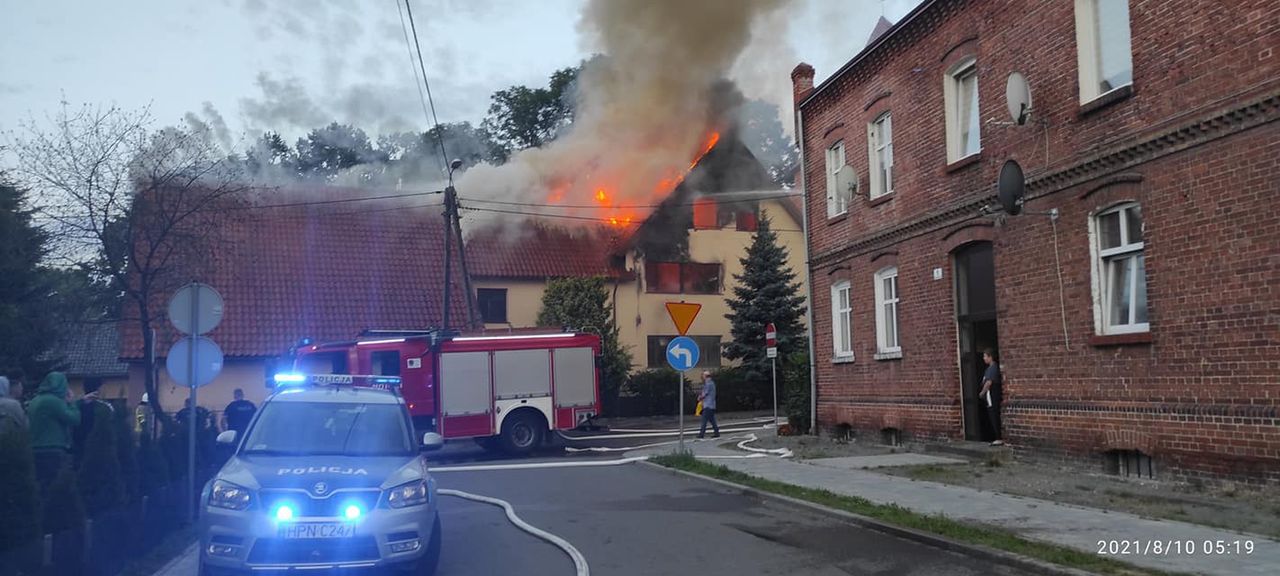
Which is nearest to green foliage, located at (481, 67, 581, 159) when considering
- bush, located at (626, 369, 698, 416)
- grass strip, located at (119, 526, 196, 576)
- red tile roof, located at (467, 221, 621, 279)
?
red tile roof, located at (467, 221, 621, 279)

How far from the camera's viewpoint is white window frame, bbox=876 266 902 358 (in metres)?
18.2

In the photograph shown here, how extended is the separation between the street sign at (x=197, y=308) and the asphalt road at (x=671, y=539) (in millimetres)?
3501

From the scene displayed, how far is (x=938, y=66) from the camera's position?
16500 millimetres

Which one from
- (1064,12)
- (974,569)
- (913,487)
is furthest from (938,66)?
(974,569)

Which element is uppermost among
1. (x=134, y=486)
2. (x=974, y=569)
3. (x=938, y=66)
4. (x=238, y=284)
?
(x=938, y=66)

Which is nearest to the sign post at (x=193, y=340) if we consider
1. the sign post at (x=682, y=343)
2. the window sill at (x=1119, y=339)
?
the sign post at (x=682, y=343)

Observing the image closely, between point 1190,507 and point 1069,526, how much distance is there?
1775 millimetres

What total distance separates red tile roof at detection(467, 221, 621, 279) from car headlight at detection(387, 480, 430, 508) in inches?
1056

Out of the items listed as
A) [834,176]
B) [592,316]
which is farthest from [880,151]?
[592,316]

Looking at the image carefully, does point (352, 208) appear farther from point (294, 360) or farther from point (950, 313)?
point (950, 313)

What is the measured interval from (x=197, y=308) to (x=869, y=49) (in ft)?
42.4

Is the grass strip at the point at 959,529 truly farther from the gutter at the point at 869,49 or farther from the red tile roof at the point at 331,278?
the red tile roof at the point at 331,278

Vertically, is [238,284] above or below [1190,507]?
above

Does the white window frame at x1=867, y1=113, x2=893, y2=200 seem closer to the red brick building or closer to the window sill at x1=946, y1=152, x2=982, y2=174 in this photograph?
the red brick building
